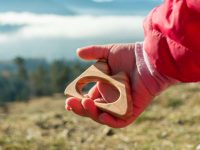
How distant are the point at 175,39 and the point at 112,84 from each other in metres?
0.63

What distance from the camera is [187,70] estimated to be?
433 centimetres

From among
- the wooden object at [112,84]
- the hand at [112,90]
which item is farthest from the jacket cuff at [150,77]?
the wooden object at [112,84]

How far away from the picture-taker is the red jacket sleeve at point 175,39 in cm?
418

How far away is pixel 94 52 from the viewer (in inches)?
193

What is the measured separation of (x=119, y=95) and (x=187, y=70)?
0.59m

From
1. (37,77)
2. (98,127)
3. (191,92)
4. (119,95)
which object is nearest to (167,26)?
(119,95)

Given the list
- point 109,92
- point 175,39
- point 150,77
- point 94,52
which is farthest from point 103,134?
point 175,39

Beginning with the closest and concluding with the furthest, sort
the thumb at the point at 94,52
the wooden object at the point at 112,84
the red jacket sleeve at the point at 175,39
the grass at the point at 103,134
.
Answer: the red jacket sleeve at the point at 175,39, the wooden object at the point at 112,84, the thumb at the point at 94,52, the grass at the point at 103,134

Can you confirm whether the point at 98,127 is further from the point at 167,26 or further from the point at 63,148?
the point at 167,26

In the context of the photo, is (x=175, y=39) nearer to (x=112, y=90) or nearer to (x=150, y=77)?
(x=150, y=77)

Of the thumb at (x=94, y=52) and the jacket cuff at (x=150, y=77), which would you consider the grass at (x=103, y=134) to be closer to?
the thumb at (x=94, y=52)

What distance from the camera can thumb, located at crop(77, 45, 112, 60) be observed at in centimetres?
486

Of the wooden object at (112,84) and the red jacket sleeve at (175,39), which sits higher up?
the red jacket sleeve at (175,39)

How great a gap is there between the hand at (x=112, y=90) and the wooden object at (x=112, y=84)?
0.06 m
